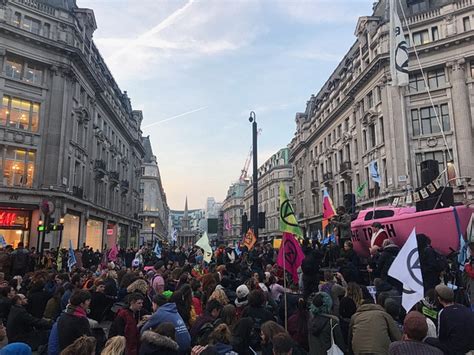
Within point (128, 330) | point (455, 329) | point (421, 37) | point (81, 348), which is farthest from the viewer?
point (421, 37)

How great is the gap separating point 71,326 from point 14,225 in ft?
96.3

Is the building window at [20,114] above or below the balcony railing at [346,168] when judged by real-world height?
above

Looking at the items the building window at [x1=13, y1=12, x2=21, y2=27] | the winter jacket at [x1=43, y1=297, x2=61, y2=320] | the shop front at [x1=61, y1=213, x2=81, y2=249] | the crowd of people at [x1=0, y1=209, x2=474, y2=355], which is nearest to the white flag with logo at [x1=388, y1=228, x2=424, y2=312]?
the crowd of people at [x1=0, y1=209, x2=474, y2=355]

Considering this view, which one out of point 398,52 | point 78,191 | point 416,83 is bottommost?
point 78,191

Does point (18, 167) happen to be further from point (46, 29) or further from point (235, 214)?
point (235, 214)

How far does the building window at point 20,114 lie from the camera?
98.0ft

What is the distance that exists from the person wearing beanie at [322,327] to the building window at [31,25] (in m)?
34.2

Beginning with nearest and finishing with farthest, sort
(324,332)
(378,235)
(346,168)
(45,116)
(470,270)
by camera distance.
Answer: (324,332) < (470,270) < (378,235) < (45,116) < (346,168)

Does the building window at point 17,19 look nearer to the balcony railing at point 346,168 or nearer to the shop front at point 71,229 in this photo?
the shop front at point 71,229

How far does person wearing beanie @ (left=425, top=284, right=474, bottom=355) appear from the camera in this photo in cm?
485

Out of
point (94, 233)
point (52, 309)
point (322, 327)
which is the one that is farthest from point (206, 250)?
point (94, 233)

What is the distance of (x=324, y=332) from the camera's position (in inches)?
225

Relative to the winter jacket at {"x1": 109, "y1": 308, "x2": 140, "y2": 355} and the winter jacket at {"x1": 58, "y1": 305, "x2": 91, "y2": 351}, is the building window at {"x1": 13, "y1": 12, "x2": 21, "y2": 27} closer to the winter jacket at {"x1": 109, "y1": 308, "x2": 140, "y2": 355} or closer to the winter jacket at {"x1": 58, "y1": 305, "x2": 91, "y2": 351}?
the winter jacket at {"x1": 58, "y1": 305, "x2": 91, "y2": 351}

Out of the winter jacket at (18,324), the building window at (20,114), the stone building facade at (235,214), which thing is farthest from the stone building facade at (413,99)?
the stone building facade at (235,214)
